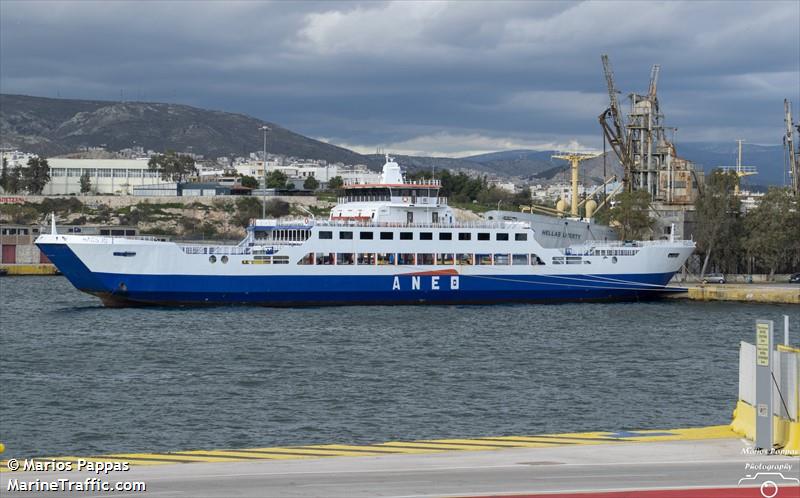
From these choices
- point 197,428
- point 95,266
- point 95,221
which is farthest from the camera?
point 95,221

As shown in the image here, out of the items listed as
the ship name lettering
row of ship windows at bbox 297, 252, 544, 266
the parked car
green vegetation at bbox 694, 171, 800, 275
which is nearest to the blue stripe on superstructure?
row of ship windows at bbox 297, 252, 544, 266

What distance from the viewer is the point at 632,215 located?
71.1 metres

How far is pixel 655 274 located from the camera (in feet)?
191

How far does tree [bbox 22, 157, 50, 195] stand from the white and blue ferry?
93.4 meters

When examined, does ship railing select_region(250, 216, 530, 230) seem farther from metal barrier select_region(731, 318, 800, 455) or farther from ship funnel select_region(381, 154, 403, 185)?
metal barrier select_region(731, 318, 800, 455)

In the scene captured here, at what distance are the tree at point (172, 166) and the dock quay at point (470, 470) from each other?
141850mm

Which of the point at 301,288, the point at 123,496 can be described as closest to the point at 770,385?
the point at 123,496

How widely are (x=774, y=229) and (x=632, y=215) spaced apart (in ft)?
28.8

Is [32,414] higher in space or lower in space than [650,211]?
lower

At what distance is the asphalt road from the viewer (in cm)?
1359

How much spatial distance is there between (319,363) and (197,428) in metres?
10.2

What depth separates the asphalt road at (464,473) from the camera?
44.6ft

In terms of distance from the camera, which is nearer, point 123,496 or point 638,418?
point 123,496

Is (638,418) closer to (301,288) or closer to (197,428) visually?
Answer: (197,428)
